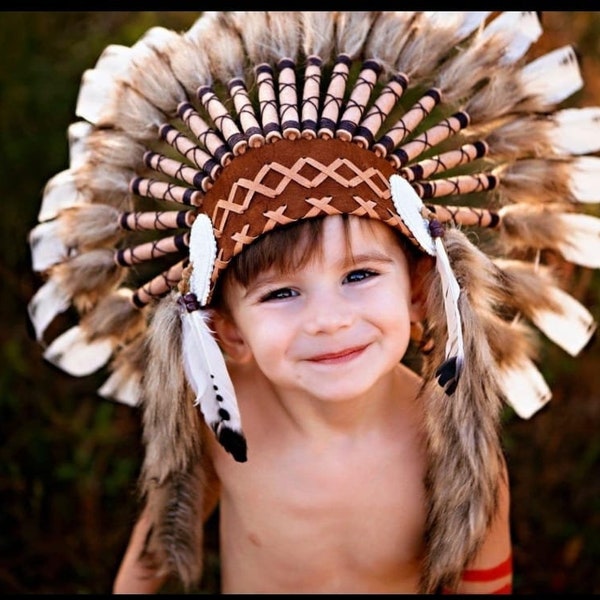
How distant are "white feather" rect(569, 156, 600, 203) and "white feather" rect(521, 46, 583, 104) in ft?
0.46

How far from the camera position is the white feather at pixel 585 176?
72.7 inches

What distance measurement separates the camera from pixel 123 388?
6.82 ft

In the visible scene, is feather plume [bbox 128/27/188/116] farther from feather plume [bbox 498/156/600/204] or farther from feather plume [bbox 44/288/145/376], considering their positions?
feather plume [bbox 498/156/600/204]

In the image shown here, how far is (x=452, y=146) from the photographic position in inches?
75.7

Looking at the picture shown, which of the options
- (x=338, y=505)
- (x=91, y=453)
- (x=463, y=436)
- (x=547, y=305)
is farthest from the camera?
(x=91, y=453)

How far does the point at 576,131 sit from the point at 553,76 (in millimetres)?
124

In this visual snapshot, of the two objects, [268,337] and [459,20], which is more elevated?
[459,20]

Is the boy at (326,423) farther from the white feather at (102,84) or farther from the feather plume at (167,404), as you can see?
the white feather at (102,84)

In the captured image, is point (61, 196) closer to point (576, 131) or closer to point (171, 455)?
point (171, 455)

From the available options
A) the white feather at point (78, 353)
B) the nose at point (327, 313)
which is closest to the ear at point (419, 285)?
the nose at point (327, 313)

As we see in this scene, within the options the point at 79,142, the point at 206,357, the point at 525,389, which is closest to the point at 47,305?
the point at 79,142

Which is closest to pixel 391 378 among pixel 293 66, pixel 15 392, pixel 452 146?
pixel 452 146

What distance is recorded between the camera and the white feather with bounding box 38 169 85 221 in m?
1.97

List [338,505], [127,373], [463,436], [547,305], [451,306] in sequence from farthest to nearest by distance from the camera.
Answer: [127,373] < [547,305] < [338,505] < [463,436] < [451,306]
